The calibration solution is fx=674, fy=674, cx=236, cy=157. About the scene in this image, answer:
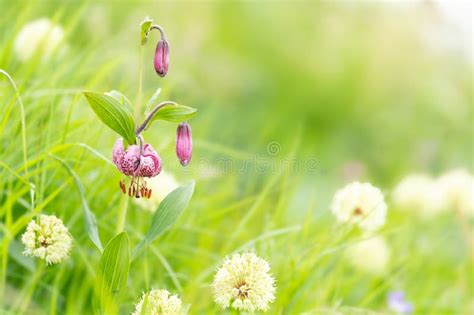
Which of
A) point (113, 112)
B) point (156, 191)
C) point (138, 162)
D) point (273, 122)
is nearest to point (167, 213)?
point (138, 162)

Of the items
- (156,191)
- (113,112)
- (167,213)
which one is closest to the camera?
(113,112)

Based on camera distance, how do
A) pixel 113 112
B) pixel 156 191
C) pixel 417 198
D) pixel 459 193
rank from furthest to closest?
pixel 417 198 < pixel 459 193 < pixel 156 191 < pixel 113 112

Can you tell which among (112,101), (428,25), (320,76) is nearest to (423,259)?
(112,101)

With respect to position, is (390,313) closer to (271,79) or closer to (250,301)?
(250,301)

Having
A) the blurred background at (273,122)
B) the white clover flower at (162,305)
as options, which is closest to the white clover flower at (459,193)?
the blurred background at (273,122)

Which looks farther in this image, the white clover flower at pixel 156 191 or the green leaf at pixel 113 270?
the white clover flower at pixel 156 191

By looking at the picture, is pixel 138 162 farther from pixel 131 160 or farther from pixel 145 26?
pixel 145 26

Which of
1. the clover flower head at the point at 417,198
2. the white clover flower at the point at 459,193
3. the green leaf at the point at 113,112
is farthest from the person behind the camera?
the clover flower head at the point at 417,198

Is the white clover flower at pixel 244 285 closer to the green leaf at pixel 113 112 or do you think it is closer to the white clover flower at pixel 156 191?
the green leaf at pixel 113 112
